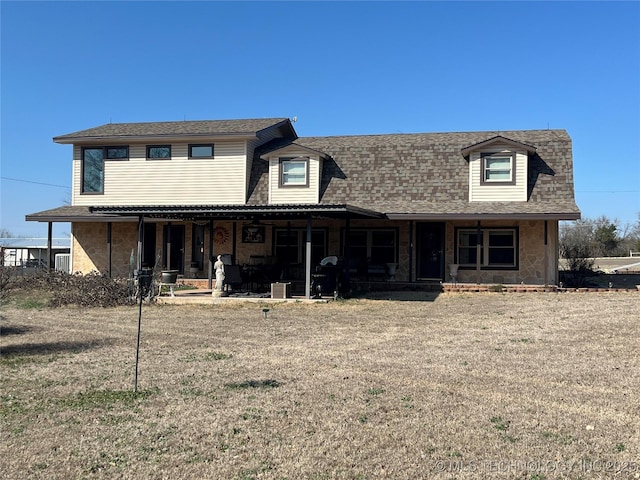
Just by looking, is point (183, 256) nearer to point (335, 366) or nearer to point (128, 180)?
point (128, 180)

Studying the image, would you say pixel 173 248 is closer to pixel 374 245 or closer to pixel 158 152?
pixel 158 152

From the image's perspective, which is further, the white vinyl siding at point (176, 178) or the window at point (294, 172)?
the white vinyl siding at point (176, 178)

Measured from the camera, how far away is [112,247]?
22641 millimetres

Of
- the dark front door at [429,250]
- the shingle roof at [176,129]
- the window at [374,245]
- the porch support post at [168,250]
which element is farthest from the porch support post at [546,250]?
the porch support post at [168,250]

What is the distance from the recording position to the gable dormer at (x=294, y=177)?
20516mm

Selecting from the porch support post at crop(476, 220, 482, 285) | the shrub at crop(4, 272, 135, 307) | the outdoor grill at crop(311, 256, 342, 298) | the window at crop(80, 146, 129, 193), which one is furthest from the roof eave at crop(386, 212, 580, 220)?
the window at crop(80, 146, 129, 193)

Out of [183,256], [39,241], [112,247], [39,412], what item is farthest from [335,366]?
[39,241]

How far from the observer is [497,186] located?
19.3 metres

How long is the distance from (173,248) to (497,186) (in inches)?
478

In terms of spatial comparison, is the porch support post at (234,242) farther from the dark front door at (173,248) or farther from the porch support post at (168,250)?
the porch support post at (168,250)

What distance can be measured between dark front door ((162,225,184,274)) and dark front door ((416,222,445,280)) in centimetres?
898

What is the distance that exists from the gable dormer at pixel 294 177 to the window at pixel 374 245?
209 cm

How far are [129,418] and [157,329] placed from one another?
5944 millimetres

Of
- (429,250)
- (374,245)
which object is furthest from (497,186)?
(374,245)
